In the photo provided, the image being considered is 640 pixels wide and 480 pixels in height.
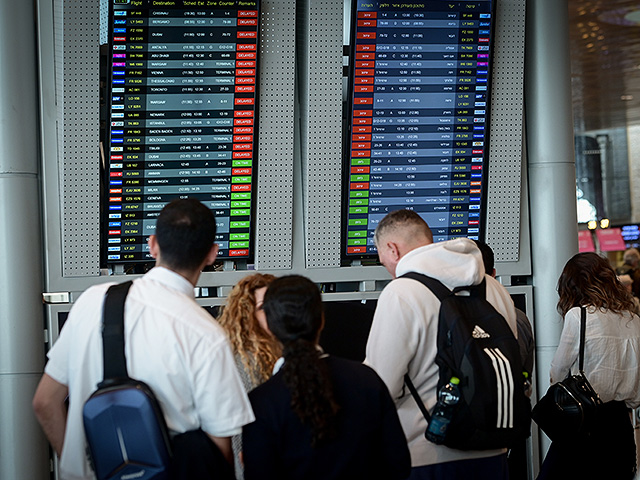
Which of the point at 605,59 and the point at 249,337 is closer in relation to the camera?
the point at 249,337

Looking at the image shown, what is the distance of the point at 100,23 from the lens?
3951mm

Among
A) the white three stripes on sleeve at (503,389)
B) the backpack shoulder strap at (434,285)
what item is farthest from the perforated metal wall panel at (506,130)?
the white three stripes on sleeve at (503,389)

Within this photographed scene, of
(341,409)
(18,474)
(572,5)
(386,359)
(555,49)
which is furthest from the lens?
(572,5)

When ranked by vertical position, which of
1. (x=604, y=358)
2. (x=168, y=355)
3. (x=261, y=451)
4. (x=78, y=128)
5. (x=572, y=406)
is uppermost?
(x=78, y=128)

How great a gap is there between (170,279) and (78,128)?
1918 mm

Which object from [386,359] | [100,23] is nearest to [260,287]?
[386,359]

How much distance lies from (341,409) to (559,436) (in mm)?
2026

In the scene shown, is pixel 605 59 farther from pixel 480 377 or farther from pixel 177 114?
pixel 480 377

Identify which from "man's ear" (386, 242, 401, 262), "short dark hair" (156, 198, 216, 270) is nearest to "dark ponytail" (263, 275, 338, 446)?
"short dark hair" (156, 198, 216, 270)

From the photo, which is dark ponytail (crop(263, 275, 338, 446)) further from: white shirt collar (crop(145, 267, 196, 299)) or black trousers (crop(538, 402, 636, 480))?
black trousers (crop(538, 402, 636, 480))

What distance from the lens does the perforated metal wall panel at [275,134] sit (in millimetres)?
4211

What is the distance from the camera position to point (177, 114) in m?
4.08

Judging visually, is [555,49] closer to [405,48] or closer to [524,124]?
[524,124]

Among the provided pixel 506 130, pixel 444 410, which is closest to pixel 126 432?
pixel 444 410
